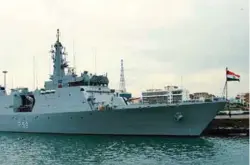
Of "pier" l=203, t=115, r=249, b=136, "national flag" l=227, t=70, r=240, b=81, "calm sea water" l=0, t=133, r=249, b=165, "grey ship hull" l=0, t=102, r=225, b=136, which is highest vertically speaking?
"national flag" l=227, t=70, r=240, b=81

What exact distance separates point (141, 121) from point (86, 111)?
4.98 metres

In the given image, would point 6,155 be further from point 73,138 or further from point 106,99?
point 106,99

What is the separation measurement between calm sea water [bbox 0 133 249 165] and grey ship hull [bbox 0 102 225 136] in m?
0.67

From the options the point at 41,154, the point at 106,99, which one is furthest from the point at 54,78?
the point at 41,154

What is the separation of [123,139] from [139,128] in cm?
156

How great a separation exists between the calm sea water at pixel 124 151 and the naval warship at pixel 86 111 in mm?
952

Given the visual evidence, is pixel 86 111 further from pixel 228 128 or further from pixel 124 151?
pixel 228 128

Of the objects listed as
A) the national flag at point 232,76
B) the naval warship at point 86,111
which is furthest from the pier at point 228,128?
the national flag at point 232,76

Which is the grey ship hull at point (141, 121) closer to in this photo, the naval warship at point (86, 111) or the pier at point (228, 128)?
the naval warship at point (86, 111)

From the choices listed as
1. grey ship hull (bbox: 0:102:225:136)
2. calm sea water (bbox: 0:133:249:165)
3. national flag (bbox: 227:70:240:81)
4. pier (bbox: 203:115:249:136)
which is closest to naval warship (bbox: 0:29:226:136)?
grey ship hull (bbox: 0:102:225:136)

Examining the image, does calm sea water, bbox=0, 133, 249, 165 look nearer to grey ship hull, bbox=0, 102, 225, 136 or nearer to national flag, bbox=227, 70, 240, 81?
grey ship hull, bbox=0, 102, 225, 136

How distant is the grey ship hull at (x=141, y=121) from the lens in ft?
89.8

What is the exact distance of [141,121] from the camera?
2847 centimetres

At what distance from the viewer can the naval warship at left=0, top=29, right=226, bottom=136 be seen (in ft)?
90.5
